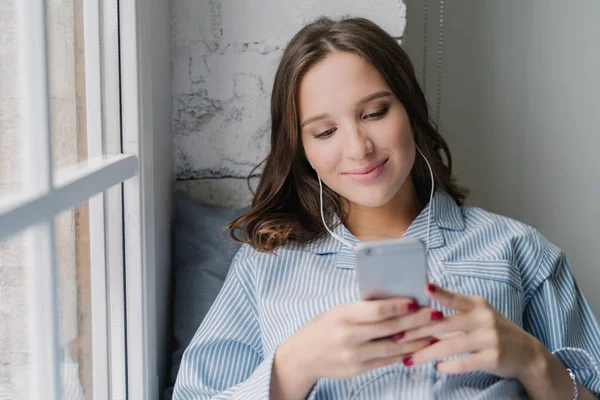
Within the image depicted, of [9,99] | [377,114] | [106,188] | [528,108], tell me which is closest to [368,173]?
[377,114]

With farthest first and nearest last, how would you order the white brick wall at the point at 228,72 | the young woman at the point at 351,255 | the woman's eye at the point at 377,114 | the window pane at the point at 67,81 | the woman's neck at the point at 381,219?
the white brick wall at the point at 228,72
the woman's neck at the point at 381,219
the woman's eye at the point at 377,114
the young woman at the point at 351,255
the window pane at the point at 67,81

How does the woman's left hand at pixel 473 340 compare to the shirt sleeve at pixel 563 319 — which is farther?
the shirt sleeve at pixel 563 319

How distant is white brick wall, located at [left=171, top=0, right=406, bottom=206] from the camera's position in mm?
1588

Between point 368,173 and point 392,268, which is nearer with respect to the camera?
point 392,268

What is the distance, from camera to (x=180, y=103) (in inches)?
63.5

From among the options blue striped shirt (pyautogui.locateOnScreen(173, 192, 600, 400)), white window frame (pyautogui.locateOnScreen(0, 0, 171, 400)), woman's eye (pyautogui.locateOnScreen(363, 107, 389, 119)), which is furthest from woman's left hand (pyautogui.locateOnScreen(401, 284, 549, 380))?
white window frame (pyautogui.locateOnScreen(0, 0, 171, 400))

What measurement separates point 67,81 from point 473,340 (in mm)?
714

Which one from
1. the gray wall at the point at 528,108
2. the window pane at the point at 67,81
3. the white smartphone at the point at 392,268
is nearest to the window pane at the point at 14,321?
the window pane at the point at 67,81

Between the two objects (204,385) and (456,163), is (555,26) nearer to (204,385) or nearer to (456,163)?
(456,163)

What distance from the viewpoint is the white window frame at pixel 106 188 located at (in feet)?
2.70

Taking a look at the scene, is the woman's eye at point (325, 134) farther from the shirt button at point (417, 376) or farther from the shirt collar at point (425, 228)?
the shirt button at point (417, 376)

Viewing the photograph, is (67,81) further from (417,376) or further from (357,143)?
(417,376)

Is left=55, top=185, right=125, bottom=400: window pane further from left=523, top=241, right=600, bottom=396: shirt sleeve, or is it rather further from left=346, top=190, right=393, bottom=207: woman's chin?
left=523, top=241, right=600, bottom=396: shirt sleeve

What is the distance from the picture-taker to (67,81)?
970 mm
